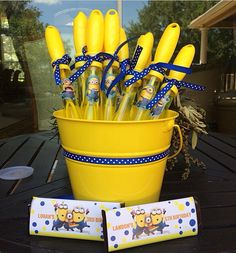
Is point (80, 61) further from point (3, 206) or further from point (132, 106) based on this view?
point (3, 206)

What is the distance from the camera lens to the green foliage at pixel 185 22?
13.1 feet

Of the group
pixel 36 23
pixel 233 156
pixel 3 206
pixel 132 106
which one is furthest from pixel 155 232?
pixel 36 23

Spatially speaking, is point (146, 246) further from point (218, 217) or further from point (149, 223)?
point (218, 217)

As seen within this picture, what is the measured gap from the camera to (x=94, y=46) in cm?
55

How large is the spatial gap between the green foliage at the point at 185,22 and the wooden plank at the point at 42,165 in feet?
9.79

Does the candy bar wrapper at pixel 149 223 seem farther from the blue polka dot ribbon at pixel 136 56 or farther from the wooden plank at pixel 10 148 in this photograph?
the wooden plank at pixel 10 148

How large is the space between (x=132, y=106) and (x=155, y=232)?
0.70 feet

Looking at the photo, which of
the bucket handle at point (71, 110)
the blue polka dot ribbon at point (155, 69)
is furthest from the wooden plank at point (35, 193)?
the blue polka dot ribbon at point (155, 69)

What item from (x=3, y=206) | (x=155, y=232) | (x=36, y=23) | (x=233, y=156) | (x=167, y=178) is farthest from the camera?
(x=36, y=23)

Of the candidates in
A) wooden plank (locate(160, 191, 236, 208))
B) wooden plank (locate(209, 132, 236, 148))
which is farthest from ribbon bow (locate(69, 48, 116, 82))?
wooden plank (locate(209, 132, 236, 148))

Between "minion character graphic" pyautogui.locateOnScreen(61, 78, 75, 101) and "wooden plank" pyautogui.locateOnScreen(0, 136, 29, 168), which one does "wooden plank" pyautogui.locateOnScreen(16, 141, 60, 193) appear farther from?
"minion character graphic" pyautogui.locateOnScreen(61, 78, 75, 101)

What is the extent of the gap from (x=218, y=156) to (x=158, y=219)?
23.3 inches

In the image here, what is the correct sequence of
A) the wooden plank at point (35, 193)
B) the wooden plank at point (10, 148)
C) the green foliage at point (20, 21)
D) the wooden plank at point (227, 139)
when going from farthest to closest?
the green foliage at point (20, 21)
the wooden plank at point (227, 139)
the wooden plank at point (10, 148)
the wooden plank at point (35, 193)

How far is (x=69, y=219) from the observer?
52cm
